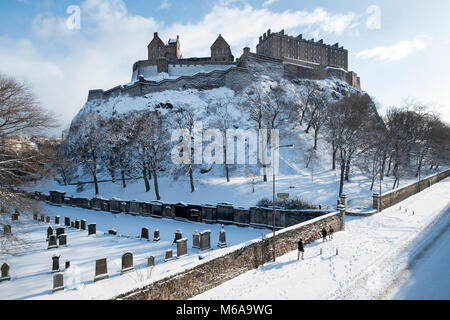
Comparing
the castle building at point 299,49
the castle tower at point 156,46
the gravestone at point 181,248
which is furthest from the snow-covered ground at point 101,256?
the castle building at point 299,49

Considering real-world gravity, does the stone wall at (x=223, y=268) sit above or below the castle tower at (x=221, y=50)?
below

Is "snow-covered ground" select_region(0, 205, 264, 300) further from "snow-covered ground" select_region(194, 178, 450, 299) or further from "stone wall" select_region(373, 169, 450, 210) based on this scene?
"stone wall" select_region(373, 169, 450, 210)

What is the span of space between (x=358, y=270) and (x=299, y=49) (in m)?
84.4

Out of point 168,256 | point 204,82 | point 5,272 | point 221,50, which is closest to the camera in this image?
point 5,272

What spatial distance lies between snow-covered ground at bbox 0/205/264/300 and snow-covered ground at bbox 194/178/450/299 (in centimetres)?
181

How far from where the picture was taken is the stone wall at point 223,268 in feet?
26.2

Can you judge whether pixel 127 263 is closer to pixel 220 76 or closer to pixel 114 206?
pixel 114 206

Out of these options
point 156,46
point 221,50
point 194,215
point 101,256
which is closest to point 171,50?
point 156,46

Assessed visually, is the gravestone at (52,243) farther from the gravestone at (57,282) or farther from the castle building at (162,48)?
the castle building at (162,48)

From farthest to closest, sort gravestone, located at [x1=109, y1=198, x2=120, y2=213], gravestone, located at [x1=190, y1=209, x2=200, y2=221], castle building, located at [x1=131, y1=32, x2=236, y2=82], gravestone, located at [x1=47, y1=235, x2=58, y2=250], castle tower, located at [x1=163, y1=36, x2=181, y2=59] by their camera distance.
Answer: castle tower, located at [x1=163, y1=36, x2=181, y2=59]
castle building, located at [x1=131, y1=32, x2=236, y2=82]
gravestone, located at [x1=109, y1=198, x2=120, y2=213]
gravestone, located at [x1=190, y1=209, x2=200, y2=221]
gravestone, located at [x1=47, y1=235, x2=58, y2=250]

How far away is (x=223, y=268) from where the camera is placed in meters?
10.0

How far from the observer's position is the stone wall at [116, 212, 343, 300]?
797 cm

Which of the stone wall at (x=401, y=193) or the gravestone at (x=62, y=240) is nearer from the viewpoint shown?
the gravestone at (x=62, y=240)

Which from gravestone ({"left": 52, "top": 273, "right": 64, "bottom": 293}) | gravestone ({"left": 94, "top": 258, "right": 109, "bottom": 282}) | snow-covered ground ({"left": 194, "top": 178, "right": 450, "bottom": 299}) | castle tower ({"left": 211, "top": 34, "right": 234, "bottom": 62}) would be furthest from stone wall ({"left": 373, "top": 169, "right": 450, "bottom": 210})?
castle tower ({"left": 211, "top": 34, "right": 234, "bottom": 62})
